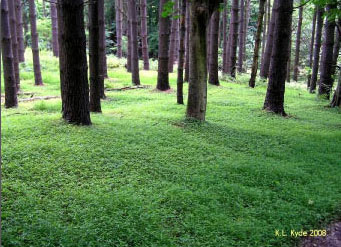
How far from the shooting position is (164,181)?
182 inches

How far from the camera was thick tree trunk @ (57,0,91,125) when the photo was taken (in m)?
6.14

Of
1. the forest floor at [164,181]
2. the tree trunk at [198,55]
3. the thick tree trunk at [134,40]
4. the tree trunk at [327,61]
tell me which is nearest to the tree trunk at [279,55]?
the forest floor at [164,181]

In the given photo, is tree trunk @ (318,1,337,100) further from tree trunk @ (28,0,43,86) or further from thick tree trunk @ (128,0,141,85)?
tree trunk @ (28,0,43,86)

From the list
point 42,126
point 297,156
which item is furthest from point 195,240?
point 42,126

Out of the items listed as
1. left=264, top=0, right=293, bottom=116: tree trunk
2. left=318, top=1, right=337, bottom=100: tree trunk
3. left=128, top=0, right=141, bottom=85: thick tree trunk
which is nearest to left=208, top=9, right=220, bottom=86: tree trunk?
left=128, top=0, right=141, bottom=85: thick tree trunk

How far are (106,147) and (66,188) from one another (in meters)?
1.45

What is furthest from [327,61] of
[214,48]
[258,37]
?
[214,48]

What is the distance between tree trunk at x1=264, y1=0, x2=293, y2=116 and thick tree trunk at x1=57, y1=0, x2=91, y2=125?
5462 millimetres

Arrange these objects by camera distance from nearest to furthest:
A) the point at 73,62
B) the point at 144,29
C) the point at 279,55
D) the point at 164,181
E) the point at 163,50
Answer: the point at 164,181 → the point at 73,62 → the point at 279,55 → the point at 163,50 → the point at 144,29

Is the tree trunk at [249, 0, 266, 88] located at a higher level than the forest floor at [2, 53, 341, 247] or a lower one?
higher

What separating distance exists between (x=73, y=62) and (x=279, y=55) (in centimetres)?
584

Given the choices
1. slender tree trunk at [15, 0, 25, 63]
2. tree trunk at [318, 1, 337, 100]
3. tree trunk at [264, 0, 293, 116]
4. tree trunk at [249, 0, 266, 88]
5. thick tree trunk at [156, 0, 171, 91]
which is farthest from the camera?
slender tree trunk at [15, 0, 25, 63]

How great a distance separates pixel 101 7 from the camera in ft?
40.0

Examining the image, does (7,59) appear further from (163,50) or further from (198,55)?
(163,50)
